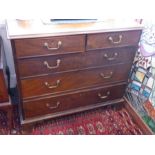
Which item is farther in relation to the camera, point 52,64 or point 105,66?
point 105,66

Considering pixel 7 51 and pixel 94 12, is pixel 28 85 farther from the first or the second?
pixel 94 12

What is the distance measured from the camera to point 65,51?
1179 millimetres

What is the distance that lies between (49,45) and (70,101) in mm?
539

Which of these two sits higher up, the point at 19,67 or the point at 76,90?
the point at 19,67

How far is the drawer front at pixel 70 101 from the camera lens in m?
1.38

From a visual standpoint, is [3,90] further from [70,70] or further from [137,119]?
[137,119]

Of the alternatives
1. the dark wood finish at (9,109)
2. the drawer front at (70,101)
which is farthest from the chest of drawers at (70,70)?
the dark wood finish at (9,109)

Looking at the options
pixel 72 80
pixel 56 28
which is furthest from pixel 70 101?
pixel 56 28

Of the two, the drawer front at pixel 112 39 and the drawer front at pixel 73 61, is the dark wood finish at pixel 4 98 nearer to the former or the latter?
the drawer front at pixel 73 61

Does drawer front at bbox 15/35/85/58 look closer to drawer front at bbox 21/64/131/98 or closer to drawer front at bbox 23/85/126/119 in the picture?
drawer front at bbox 21/64/131/98
